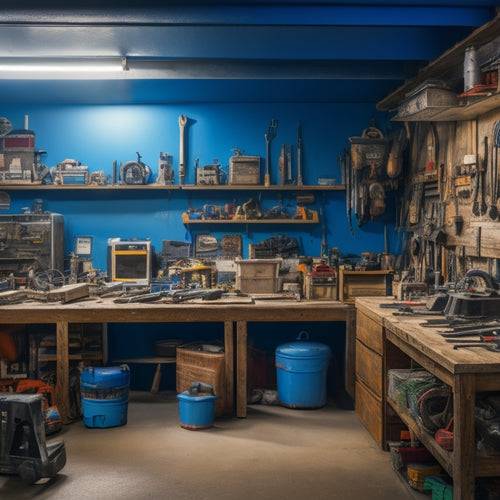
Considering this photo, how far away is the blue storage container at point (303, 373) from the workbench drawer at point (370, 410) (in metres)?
0.50

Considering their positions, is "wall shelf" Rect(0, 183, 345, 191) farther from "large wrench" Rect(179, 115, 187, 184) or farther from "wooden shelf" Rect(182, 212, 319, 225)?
"wooden shelf" Rect(182, 212, 319, 225)

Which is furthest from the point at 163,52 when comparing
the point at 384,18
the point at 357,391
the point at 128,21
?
the point at 357,391

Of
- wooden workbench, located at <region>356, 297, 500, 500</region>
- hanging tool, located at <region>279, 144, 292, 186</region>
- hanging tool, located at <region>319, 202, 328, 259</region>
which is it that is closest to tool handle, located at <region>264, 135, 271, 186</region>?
hanging tool, located at <region>279, 144, 292, 186</region>

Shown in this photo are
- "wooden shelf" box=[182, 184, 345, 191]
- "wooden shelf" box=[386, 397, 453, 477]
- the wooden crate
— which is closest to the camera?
"wooden shelf" box=[386, 397, 453, 477]

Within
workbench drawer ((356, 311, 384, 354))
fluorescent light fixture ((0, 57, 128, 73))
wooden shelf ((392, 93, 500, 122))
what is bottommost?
workbench drawer ((356, 311, 384, 354))

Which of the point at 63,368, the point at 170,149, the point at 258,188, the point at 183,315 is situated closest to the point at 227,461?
the point at 183,315

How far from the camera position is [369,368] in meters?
4.49

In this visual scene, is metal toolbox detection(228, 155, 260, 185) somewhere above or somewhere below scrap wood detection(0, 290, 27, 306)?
above

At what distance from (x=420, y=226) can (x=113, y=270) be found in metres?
2.98

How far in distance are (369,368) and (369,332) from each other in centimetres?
26

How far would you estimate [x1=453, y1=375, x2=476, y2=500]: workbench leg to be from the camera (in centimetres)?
272

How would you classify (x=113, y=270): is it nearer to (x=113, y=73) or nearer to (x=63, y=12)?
(x=113, y=73)

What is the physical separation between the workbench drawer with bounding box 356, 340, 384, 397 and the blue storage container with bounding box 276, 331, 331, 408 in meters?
0.54

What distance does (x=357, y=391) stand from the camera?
494 cm
